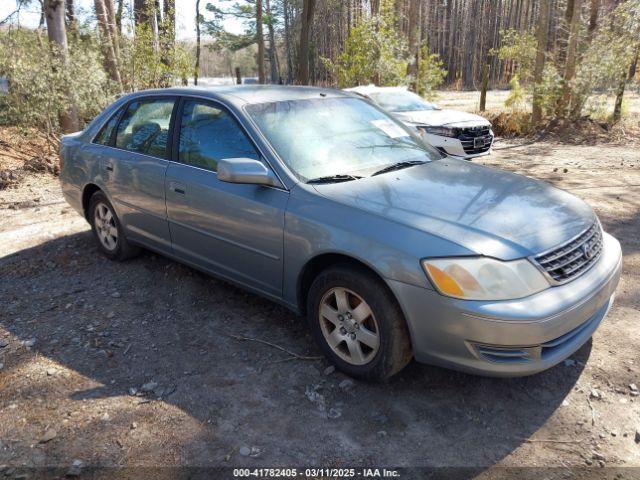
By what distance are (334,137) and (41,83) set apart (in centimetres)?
728

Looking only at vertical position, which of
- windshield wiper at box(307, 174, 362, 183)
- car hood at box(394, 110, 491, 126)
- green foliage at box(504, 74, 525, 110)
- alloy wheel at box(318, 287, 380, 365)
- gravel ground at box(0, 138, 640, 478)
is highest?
green foliage at box(504, 74, 525, 110)

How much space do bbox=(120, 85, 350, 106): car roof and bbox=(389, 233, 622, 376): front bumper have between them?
189 centimetres

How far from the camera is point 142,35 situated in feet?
40.5

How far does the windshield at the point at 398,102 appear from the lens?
1062cm

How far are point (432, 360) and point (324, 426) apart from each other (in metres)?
0.68

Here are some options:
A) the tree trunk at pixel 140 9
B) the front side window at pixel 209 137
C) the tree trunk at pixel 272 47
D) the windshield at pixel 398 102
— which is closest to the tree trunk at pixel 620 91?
the windshield at pixel 398 102

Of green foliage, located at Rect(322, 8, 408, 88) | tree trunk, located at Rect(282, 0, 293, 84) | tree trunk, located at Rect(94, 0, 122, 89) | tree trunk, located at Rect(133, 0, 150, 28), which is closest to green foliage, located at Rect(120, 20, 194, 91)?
tree trunk, located at Rect(94, 0, 122, 89)

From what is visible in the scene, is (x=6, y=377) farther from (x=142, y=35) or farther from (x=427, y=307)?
(x=142, y=35)

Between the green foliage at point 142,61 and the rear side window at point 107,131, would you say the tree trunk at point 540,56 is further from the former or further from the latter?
the rear side window at point 107,131

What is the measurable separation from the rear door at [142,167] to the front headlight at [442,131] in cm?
631

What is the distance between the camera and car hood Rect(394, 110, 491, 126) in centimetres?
966

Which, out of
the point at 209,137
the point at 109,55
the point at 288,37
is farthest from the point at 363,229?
the point at 288,37

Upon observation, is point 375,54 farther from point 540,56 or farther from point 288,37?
point 288,37

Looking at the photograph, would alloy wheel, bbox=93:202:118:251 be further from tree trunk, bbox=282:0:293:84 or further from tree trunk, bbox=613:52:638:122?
tree trunk, bbox=282:0:293:84
